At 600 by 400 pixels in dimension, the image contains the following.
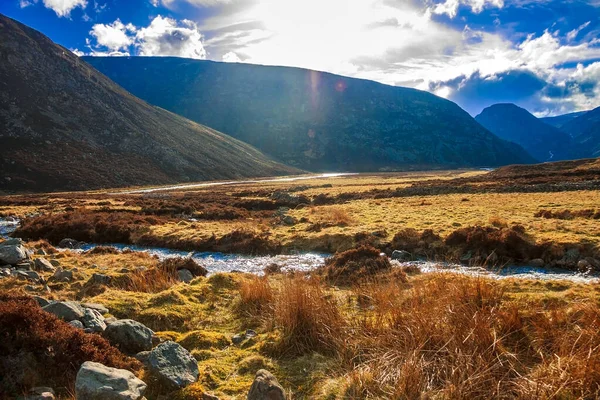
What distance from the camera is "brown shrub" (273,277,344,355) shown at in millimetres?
6977

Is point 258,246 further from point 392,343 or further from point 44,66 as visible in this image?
point 44,66

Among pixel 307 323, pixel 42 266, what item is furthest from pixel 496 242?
pixel 42 266

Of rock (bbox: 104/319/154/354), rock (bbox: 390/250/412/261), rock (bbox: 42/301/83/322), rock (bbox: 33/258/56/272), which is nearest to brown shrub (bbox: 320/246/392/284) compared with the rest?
rock (bbox: 390/250/412/261)

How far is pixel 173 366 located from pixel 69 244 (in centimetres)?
2304

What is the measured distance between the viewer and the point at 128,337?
7172 mm

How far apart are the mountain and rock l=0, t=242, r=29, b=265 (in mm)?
82055

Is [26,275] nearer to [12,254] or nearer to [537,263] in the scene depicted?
[12,254]

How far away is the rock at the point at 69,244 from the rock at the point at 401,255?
20781 millimetres

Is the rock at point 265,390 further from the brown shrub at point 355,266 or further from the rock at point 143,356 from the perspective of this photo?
the brown shrub at point 355,266

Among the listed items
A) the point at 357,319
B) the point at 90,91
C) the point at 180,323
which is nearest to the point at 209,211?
the point at 180,323

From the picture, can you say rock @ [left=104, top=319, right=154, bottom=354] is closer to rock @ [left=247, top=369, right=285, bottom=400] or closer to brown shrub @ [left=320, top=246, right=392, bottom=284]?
rock @ [left=247, top=369, right=285, bottom=400]

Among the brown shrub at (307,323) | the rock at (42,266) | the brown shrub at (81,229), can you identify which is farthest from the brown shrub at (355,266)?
the brown shrub at (81,229)

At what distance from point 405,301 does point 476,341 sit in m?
2.11

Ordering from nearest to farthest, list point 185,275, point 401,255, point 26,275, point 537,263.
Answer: point 26,275, point 185,275, point 537,263, point 401,255
